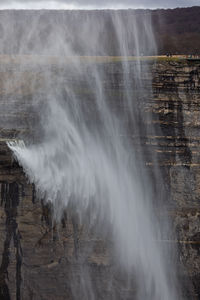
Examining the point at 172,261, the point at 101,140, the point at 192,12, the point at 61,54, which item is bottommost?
the point at 172,261

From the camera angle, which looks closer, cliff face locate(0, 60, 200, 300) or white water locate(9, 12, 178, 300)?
cliff face locate(0, 60, 200, 300)

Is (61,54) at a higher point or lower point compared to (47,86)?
higher

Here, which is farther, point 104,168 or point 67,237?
point 104,168

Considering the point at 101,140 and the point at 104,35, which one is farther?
the point at 104,35

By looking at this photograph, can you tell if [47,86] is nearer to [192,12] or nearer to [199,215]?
[199,215]

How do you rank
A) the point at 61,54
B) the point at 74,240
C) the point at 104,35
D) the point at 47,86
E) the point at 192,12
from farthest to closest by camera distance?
the point at 192,12 → the point at 104,35 → the point at 61,54 → the point at 47,86 → the point at 74,240

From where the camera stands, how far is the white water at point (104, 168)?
738 centimetres

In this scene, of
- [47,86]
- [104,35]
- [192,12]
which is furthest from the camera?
[192,12]

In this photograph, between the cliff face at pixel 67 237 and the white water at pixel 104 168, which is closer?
the cliff face at pixel 67 237

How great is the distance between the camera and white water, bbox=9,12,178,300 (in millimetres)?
7379

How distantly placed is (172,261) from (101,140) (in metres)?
3.43

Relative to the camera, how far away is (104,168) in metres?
7.61

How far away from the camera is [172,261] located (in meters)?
7.25

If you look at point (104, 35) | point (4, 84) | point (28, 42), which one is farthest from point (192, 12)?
point (4, 84)
